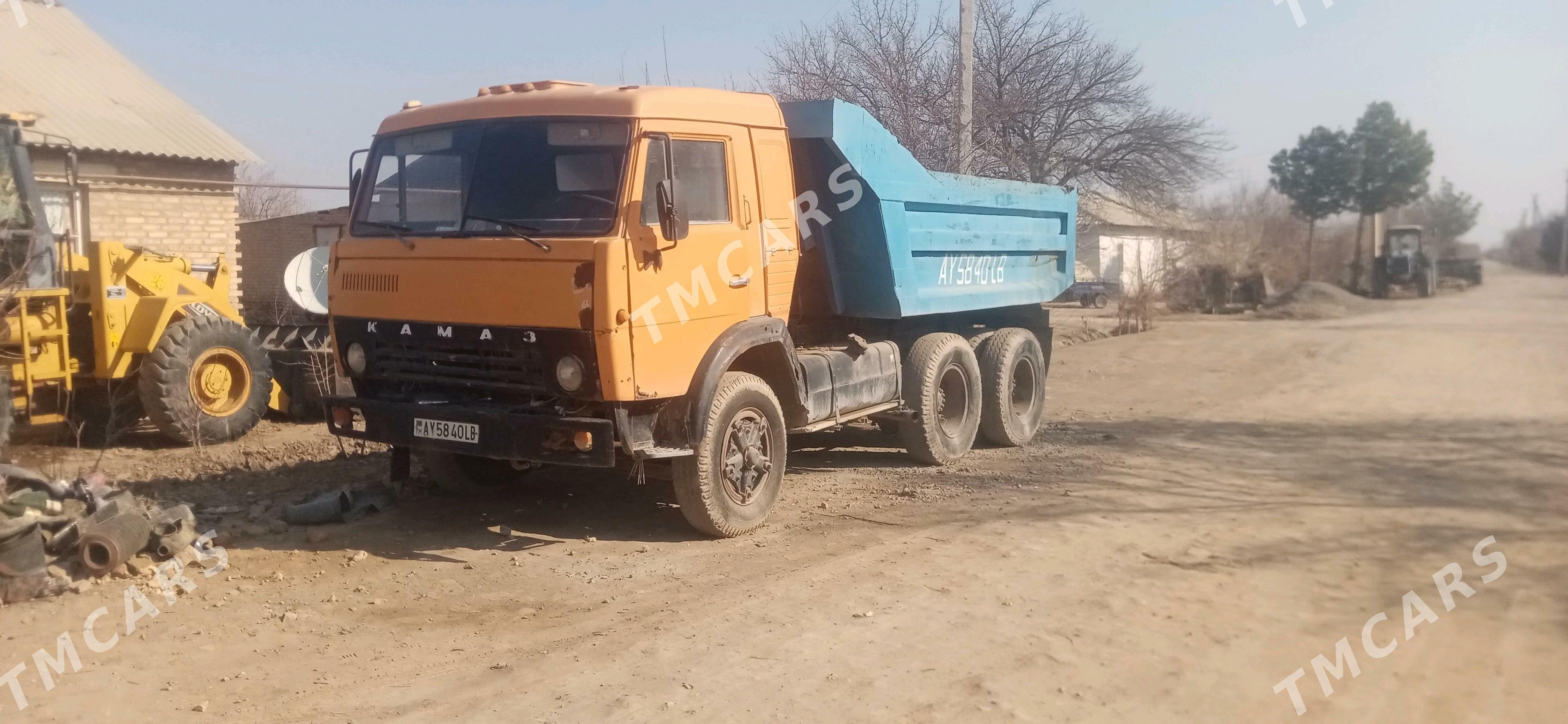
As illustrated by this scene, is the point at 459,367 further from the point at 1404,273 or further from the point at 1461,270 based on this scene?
the point at 1461,270

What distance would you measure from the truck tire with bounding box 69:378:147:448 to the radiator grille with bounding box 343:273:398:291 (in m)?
4.02

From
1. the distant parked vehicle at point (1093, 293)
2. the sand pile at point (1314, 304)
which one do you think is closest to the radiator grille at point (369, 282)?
the sand pile at point (1314, 304)

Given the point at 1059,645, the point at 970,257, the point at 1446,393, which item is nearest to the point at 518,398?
the point at 1059,645

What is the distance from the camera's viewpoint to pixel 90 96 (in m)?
15.1

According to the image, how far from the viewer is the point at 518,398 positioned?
608 cm

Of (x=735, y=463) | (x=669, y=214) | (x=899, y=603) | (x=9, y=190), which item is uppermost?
(x=9, y=190)

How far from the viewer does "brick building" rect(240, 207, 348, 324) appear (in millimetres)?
24141

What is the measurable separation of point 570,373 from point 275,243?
22234mm

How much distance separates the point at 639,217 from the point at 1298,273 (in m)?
35.7

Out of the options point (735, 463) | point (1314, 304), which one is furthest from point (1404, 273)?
point (735, 463)

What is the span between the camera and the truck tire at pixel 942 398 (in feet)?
28.2

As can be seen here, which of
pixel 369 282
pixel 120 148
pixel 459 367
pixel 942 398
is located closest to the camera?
pixel 459 367

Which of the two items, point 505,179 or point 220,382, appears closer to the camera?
point 505,179

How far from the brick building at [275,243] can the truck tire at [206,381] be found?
13.6 meters
